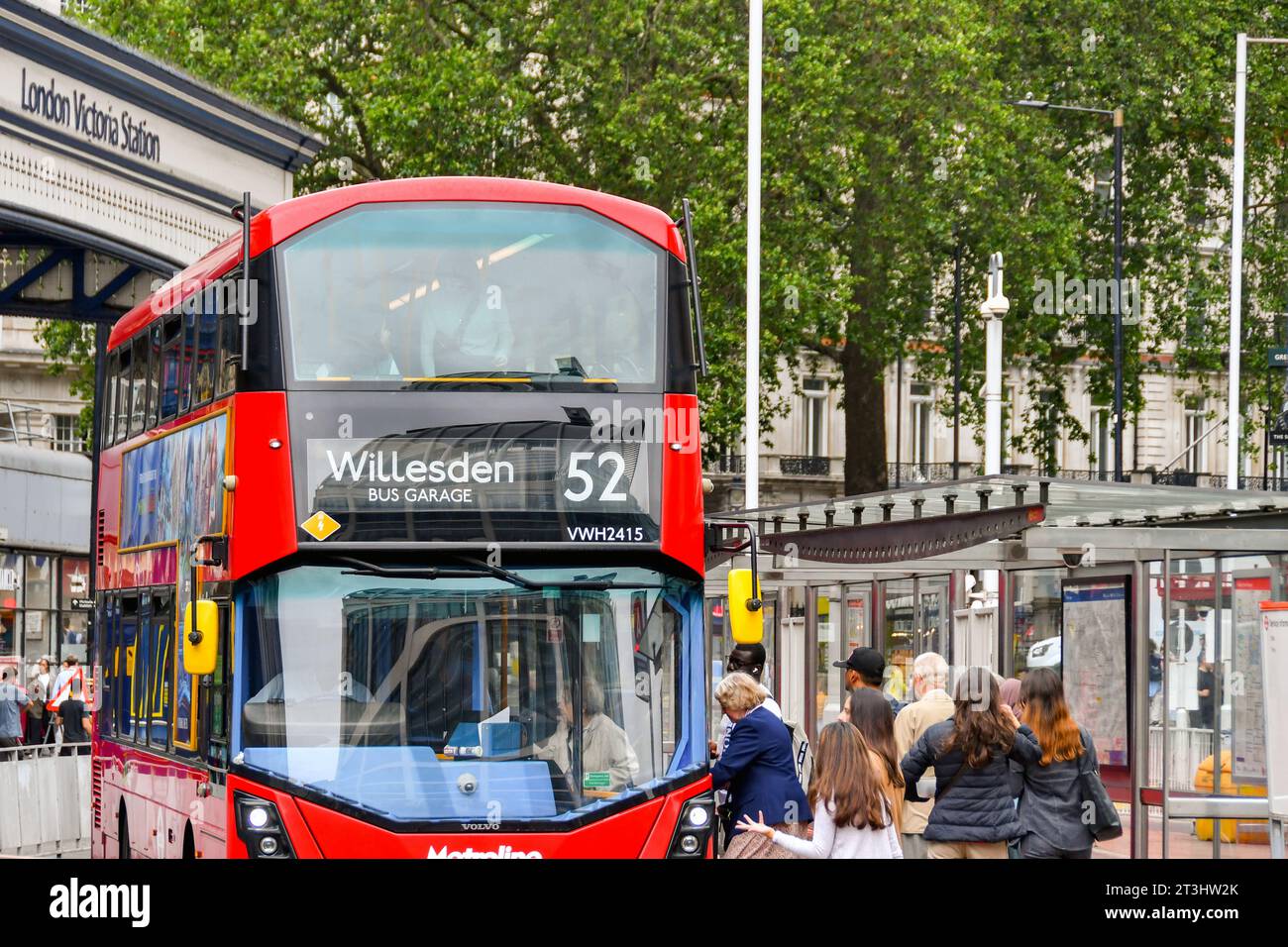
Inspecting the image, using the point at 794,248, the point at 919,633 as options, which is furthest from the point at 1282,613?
the point at 794,248

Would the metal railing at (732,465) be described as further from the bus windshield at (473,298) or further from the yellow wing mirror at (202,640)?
the yellow wing mirror at (202,640)

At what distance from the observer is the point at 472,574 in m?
10.9

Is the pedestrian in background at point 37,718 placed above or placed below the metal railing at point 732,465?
below

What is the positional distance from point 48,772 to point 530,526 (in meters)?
11.6

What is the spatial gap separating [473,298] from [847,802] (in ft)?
11.9

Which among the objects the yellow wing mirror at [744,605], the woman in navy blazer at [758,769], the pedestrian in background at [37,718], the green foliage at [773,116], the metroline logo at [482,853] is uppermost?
the green foliage at [773,116]

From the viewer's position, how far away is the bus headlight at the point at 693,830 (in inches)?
424

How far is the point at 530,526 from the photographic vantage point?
10977 mm

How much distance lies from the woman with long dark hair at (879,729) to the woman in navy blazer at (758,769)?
784 millimetres

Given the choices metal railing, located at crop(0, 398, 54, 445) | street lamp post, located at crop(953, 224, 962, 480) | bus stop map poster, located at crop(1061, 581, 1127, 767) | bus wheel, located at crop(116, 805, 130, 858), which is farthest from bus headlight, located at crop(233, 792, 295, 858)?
street lamp post, located at crop(953, 224, 962, 480)

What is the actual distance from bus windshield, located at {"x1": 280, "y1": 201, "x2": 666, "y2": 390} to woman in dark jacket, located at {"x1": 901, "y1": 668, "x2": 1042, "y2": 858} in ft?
7.54

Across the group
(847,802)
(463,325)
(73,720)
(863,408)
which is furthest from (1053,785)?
(863,408)

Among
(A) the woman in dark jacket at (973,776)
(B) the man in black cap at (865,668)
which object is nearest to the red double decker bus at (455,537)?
(B) the man in black cap at (865,668)

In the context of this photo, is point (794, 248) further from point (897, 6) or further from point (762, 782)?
point (762, 782)
